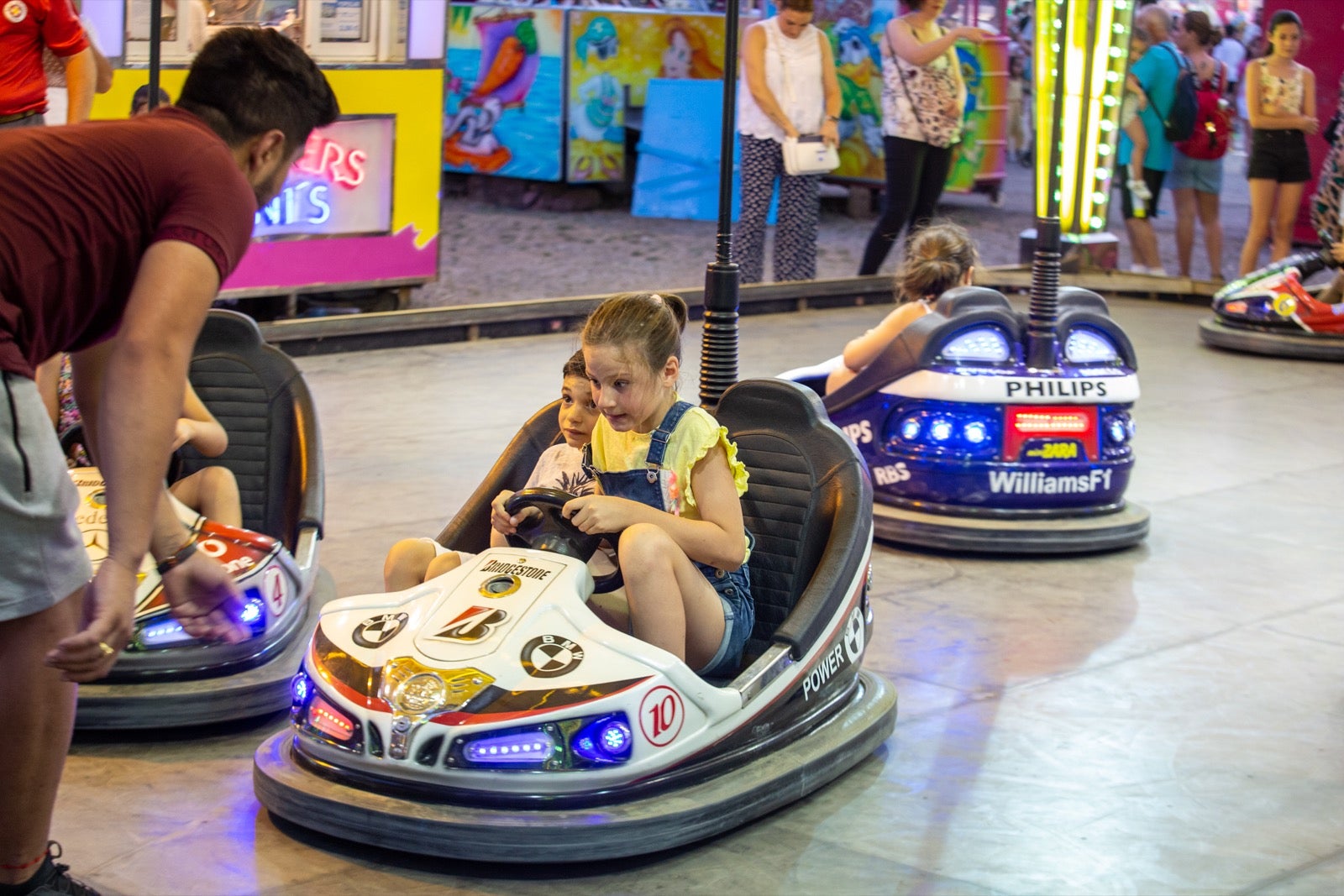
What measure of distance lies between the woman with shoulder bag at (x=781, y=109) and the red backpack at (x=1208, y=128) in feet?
7.68

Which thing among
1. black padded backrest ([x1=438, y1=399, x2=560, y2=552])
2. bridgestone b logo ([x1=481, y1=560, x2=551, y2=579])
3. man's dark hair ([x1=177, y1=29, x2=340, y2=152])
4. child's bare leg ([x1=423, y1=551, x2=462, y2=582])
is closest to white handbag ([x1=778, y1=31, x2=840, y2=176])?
black padded backrest ([x1=438, y1=399, x2=560, y2=552])

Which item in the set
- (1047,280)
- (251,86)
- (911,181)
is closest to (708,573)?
(251,86)

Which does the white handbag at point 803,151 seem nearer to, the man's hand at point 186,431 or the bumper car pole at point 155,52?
the bumper car pole at point 155,52

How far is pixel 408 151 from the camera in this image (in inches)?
314

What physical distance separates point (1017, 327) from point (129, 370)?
3.39m

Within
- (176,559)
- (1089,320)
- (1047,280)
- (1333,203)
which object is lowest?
(176,559)

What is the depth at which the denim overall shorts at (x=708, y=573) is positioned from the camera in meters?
2.96

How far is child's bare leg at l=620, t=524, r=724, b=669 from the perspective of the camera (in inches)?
110

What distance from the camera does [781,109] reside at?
27.0 ft

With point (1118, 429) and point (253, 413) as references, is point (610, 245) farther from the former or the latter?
point (253, 413)

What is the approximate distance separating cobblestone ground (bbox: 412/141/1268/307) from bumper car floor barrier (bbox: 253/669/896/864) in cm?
575

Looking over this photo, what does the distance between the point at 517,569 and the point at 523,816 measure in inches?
17.5

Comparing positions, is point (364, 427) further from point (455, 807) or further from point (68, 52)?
point (455, 807)

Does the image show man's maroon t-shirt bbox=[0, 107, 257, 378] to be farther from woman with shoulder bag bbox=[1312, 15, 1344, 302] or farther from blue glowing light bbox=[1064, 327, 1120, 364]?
woman with shoulder bag bbox=[1312, 15, 1344, 302]
